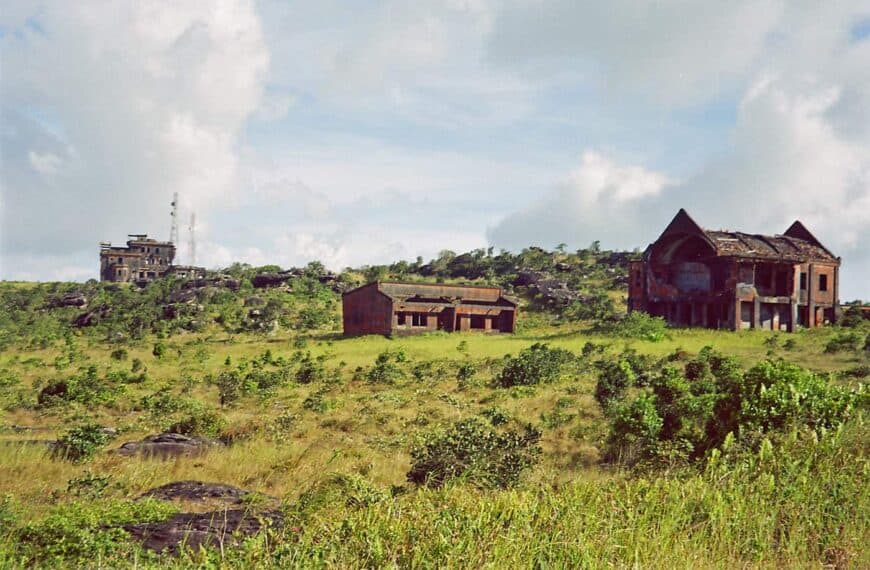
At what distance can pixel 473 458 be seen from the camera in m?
10.3

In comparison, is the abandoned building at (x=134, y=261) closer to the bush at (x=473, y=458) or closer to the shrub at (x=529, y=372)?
the shrub at (x=529, y=372)

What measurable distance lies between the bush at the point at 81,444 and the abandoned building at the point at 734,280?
40355mm

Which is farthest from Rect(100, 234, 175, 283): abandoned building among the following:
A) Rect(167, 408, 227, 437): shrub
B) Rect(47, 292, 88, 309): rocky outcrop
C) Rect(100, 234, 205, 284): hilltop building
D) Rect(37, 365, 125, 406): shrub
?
Rect(167, 408, 227, 437): shrub

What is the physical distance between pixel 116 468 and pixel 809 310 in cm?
4866

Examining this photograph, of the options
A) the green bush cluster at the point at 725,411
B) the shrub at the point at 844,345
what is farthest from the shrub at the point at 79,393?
the shrub at the point at 844,345

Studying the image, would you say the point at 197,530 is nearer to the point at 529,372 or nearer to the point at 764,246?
the point at 529,372

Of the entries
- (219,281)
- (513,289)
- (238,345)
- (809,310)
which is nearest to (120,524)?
(238,345)

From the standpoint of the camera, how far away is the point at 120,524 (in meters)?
6.90

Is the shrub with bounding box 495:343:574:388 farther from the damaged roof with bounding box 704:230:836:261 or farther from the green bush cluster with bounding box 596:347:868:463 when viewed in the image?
the damaged roof with bounding box 704:230:836:261

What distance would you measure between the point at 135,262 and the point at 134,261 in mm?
240

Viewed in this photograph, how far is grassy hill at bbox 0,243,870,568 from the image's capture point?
18.3 feet

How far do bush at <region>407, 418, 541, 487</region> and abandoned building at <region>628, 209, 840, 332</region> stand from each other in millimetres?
38022

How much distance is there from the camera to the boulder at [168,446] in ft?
42.1

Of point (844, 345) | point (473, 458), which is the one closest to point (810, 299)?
point (844, 345)
